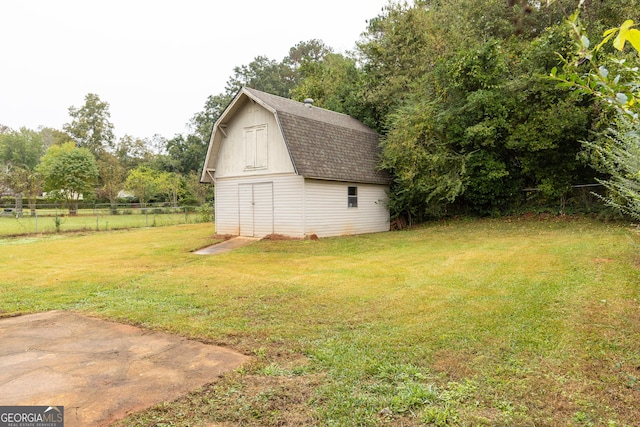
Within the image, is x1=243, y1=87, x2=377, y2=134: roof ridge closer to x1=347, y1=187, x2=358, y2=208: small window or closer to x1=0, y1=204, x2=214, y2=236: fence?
x1=347, y1=187, x2=358, y2=208: small window

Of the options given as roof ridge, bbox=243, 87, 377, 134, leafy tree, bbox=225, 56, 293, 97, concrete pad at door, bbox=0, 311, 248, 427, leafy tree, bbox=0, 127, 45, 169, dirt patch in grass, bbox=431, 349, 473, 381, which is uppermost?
leafy tree, bbox=225, 56, 293, 97

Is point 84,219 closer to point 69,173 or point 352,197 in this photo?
point 69,173

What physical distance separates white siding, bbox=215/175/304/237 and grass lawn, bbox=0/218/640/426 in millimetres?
3246

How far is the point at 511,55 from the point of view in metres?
14.6

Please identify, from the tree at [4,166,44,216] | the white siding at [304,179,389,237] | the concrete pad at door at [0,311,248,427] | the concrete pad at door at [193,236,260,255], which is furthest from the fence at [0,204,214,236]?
the tree at [4,166,44,216]

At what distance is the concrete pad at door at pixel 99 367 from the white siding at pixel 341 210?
8775 mm

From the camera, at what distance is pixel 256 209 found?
13547 millimetres

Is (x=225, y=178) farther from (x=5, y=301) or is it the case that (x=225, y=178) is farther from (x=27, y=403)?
(x=27, y=403)

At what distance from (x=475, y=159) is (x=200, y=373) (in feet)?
44.6

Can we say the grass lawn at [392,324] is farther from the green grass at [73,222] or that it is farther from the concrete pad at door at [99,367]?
the green grass at [73,222]

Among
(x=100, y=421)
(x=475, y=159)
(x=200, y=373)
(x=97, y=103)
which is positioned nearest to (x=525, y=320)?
(x=200, y=373)

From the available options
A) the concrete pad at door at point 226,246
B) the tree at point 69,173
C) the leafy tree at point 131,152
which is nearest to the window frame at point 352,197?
the concrete pad at door at point 226,246

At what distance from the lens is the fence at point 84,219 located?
17312 mm

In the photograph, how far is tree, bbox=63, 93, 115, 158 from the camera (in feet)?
162
